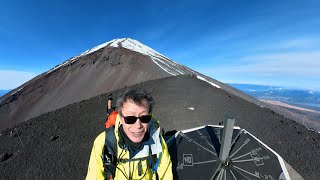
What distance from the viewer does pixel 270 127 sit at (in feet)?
60.0

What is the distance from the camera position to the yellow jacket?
4.98m

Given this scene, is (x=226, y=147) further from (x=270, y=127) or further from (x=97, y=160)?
(x=270, y=127)

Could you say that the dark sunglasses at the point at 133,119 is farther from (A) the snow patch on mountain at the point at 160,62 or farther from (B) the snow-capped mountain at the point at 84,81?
(B) the snow-capped mountain at the point at 84,81

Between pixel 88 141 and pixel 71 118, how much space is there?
4365 mm

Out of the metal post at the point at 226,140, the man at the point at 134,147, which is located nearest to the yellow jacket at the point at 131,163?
the man at the point at 134,147

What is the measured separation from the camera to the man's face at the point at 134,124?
5008 mm

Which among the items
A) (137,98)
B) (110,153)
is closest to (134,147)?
(110,153)

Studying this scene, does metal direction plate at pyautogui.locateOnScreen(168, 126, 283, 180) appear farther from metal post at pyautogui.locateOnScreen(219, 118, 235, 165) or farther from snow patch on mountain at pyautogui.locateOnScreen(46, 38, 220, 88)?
snow patch on mountain at pyautogui.locateOnScreen(46, 38, 220, 88)

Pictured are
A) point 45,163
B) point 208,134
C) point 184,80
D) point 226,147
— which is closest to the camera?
point 226,147

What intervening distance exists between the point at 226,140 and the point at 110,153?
309cm

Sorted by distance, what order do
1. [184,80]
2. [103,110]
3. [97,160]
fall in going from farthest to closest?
[184,80], [103,110], [97,160]

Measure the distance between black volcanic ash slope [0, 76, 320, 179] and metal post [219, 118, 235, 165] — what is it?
24.1 ft

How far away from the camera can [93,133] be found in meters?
15.2

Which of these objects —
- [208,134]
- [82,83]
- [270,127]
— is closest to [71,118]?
[208,134]
